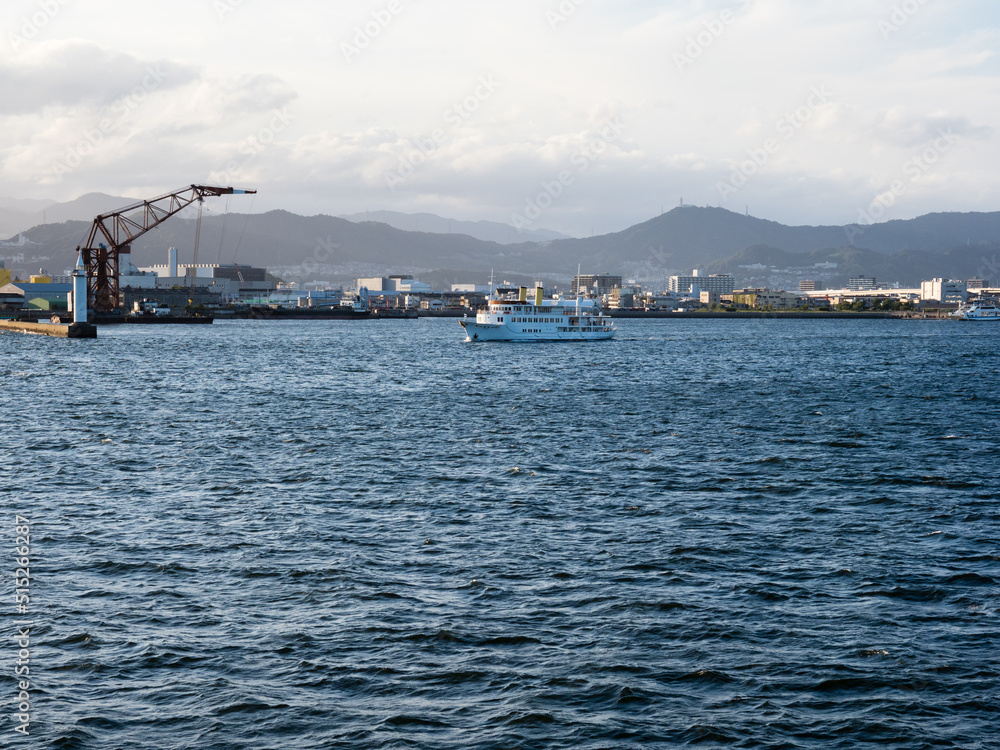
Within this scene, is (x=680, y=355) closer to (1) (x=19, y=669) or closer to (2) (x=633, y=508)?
(2) (x=633, y=508)

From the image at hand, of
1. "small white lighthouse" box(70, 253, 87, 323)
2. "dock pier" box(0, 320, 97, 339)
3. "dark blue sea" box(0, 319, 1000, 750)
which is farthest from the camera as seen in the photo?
"small white lighthouse" box(70, 253, 87, 323)

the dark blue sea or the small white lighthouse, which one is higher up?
the small white lighthouse

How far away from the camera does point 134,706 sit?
36.8ft

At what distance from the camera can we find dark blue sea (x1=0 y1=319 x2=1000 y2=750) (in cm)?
1110

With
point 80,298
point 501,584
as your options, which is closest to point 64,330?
point 80,298

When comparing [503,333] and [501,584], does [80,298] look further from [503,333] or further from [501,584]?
[501,584]

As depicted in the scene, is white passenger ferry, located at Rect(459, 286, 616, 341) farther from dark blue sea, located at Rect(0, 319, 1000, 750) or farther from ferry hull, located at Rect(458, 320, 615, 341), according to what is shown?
dark blue sea, located at Rect(0, 319, 1000, 750)

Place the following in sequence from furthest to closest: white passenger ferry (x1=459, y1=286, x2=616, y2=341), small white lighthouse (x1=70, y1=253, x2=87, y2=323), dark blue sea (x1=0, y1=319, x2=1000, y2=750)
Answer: small white lighthouse (x1=70, y1=253, x2=87, y2=323) < white passenger ferry (x1=459, y1=286, x2=616, y2=341) < dark blue sea (x1=0, y1=319, x2=1000, y2=750)

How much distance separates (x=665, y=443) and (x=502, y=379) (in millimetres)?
29541

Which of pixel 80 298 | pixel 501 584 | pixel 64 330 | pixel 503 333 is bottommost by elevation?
pixel 501 584

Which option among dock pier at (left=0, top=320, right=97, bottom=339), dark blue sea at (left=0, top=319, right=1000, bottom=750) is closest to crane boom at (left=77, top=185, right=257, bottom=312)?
dock pier at (left=0, top=320, right=97, bottom=339)

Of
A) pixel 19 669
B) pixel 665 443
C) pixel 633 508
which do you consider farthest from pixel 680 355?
pixel 19 669

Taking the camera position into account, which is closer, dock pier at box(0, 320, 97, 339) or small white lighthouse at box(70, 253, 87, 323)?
dock pier at box(0, 320, 97, 339)

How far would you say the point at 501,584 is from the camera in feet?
52.2
